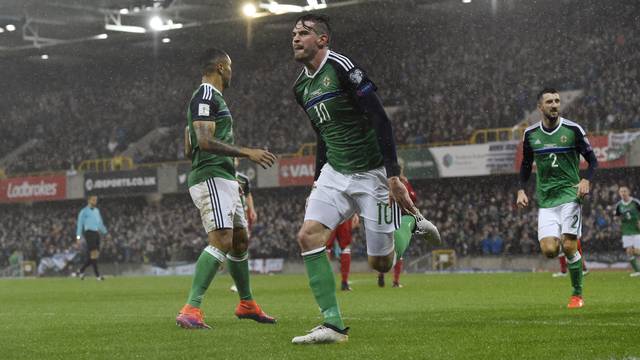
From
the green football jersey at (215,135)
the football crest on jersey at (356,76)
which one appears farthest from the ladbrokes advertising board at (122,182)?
the football crest on jersey at (356,76)

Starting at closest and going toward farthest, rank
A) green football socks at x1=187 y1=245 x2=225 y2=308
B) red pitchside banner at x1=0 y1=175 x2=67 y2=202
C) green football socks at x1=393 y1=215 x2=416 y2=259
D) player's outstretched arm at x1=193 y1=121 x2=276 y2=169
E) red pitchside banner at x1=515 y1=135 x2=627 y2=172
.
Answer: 1. green football socks at x1=393 y1=215 x2=416 y2=259
2. player's outstretched arm at x1=193 y1=121 x2=276 y2=169
3. green football socks at x1=187 y1=245 x2=225 y2=308
4. red pitchside banner at x1=515 y1=135 x2=627 y2=172
5. red pitchside banner at x1=0 y1=175 x2=67 y2=202

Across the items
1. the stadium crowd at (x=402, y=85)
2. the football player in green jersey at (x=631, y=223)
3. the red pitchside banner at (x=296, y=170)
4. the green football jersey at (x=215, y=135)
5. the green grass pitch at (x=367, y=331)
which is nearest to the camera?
the green grass pitch at (x=367, y=331)

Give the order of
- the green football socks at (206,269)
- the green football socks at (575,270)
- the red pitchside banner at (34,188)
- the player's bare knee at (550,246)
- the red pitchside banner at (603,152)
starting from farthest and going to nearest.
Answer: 1. the red pitchside banner at (34,188)
2. the red pitchside banner at (603,152)
3. the green football socks at (575,270)
4. the player's bare knee at (550,246)
5. the green football socks at (206,269)

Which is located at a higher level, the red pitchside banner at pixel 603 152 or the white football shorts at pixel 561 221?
the red pitchside banner at pixel 603 152

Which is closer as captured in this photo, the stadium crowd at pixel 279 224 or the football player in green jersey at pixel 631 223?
the football player in green jersey at pixel 631 223

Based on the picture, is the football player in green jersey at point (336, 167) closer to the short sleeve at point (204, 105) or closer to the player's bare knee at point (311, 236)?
the player's bare knee at point (311, 236)

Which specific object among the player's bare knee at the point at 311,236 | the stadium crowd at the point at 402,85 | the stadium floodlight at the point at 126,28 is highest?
Result: the stadium floodlight at the point at 126,28

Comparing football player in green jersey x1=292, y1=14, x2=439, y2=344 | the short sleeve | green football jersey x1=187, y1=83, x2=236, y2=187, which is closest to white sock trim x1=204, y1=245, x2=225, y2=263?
green football jersey x1=187, y1=83, x2=236, y2=187

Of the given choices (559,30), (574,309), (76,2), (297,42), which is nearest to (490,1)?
(559,30)

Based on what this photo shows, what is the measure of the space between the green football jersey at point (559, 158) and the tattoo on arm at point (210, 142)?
4.20 meters

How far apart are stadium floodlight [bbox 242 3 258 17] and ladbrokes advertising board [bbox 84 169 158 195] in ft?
29.7

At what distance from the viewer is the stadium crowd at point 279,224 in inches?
1303

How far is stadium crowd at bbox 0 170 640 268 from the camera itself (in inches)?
1303

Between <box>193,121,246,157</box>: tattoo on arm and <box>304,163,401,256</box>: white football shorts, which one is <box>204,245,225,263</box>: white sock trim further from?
<box>304,163,401,256</box>: white football shorts
